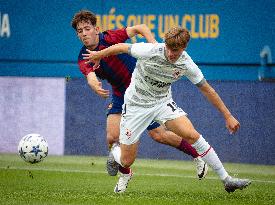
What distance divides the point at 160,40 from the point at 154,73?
7.41 metres

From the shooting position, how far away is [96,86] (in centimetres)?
922

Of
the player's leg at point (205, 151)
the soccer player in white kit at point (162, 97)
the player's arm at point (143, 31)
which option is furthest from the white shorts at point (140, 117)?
the player's arm at point (143, 31)

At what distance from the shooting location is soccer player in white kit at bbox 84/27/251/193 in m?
9.16

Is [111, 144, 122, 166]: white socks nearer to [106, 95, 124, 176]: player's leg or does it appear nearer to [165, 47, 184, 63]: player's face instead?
[106, 95, 124, 176]: player's leg

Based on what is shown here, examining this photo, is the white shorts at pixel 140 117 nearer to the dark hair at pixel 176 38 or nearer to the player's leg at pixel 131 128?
the player's leg at pixel 131 128

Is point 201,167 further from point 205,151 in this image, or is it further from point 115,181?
point 115,181

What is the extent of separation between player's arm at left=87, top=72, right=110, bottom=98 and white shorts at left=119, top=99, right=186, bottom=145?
547 mm

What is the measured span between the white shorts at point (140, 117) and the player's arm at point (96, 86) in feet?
1.79

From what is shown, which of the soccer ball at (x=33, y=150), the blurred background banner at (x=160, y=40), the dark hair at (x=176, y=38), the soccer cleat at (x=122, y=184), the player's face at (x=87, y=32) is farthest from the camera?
the blurred background banner at (x=160, y=40)

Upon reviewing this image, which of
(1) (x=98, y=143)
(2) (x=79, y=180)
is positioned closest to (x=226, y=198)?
(2) (x=79, y=180)

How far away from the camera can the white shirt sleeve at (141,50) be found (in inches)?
363

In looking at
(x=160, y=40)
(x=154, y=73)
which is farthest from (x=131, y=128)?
(x=160, y=40)

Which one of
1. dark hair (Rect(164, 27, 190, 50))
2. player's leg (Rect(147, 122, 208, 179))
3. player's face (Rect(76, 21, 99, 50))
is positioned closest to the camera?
dark hair (Rect(164, 27, 190, 50))

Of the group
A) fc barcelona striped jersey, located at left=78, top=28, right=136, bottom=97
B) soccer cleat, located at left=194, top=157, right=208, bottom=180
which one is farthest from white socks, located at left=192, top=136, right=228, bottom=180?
fc barcelona striped jersey, located at left=78, top=28, right=136, bottom=97
